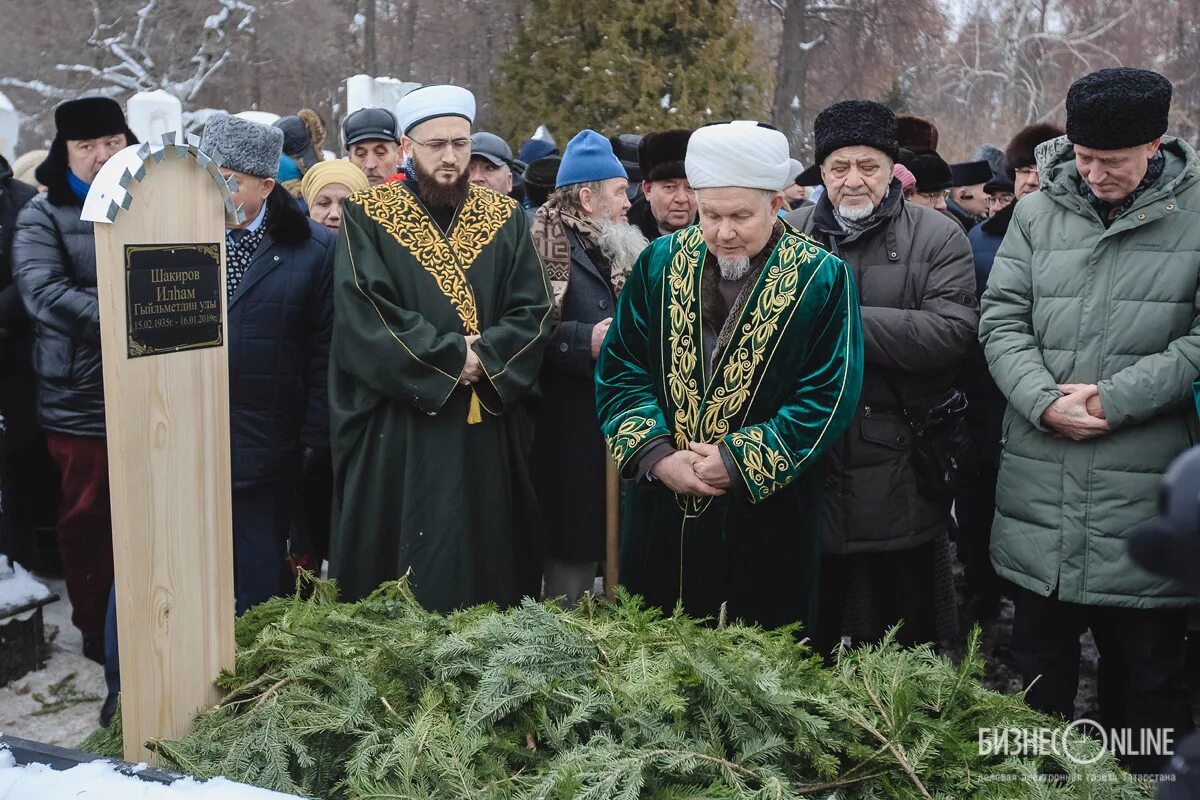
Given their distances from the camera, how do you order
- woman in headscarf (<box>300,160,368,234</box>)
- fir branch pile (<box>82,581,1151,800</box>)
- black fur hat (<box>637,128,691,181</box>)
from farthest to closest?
woman in headscarf (<box>300,160,368,234</box>)
black fur hat (<box>637,128,691,181</box>)
fir branch pile (<box>82,581,1151,800</box>)

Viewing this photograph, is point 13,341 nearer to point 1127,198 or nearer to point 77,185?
point 77,185

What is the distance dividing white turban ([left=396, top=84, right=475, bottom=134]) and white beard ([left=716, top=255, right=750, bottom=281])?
4.22 ft

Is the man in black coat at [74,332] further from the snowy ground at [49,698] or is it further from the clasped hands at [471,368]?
the clasped hands at [471,368]

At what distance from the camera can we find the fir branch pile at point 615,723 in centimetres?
217

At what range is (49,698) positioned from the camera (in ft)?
14.9

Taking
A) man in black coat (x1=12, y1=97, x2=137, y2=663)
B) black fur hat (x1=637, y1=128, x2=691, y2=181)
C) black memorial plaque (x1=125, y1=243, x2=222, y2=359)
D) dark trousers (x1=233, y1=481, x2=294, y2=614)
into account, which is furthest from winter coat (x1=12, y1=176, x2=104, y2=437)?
black fur hat (x1=637, y1=128, x2=691, y2=181)

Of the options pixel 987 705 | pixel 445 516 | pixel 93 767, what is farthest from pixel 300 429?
pixel 987 705

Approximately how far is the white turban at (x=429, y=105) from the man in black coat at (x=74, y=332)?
1.28 m

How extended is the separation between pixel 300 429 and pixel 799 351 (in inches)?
79.5

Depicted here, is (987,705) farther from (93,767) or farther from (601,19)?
(601,19)

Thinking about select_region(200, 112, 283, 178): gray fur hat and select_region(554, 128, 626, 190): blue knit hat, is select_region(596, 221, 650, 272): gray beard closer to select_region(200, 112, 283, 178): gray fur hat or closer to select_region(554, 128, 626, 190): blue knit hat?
select_region(554, 128, 626, 190): blue knit hat

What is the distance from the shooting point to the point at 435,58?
19.6 metres

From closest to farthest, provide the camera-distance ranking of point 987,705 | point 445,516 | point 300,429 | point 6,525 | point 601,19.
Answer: point 987,705 < point 445,516 < point 300,429 < point 6,525 < point 601,19

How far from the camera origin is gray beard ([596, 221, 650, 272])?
455cm
